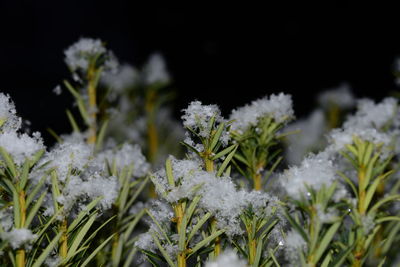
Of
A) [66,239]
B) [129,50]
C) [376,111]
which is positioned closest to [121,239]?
[66,239]

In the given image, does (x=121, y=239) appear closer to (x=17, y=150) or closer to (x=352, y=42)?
(x=17, y=150)

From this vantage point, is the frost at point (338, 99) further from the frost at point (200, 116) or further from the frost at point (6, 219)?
the frost at point (6, 219)

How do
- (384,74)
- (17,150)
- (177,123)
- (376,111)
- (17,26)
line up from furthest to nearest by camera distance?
1. (17,26)
2. (384,74)
3. (177,123)
4. (376,111)
5. (17,150)

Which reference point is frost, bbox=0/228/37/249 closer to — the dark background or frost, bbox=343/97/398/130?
frost, bbox=343/97/398/130

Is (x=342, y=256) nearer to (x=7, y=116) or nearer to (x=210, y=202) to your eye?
(x=210, y=202)

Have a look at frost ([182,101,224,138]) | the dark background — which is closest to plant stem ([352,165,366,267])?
frost ([182,101,224,138])

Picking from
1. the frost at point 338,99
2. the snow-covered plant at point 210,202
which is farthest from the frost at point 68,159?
the frost at point 338,99

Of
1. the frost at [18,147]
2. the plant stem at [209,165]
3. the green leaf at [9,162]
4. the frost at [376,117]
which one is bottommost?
the green leaf at [9,162]
